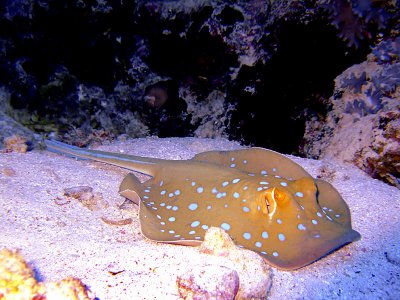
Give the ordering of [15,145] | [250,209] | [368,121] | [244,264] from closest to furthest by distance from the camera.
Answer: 1. [244,264]
2. [250,209]
3. [368,121]
4. [15,145]

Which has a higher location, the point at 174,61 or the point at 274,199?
the point at 174,61

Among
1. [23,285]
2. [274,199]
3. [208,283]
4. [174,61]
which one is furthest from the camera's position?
[174,61]

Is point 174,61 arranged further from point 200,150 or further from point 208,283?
point 208,283

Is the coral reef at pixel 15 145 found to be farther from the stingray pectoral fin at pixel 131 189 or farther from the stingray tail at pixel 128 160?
the stingray pectoral fin at pixel 131 189

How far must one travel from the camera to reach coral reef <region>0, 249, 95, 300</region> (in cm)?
161

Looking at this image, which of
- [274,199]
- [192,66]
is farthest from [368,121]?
[192,66]

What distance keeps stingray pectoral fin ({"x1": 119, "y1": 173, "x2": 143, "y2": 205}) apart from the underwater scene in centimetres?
3

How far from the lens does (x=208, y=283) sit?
2.03m

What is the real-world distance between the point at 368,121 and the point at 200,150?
9.68ft

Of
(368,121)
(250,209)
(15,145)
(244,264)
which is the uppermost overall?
(368,121)

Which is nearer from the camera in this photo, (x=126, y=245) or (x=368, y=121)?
(x=126, y=245)

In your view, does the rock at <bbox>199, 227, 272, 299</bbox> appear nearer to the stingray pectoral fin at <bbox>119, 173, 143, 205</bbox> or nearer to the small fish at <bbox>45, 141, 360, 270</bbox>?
the small fish at <bbox>45, 141, 360, 270</bbox>

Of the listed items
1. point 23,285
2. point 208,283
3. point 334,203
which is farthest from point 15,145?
point 334,203

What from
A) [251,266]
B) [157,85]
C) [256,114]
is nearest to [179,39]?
[157,85]
